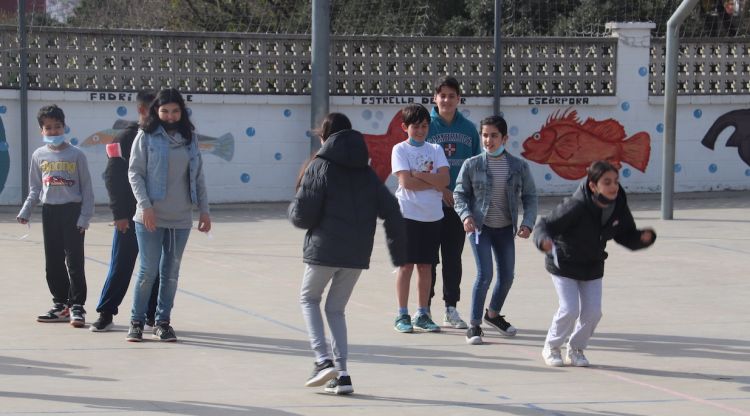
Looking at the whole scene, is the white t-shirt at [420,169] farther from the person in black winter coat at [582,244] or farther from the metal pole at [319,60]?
the metal pole at [319,60]

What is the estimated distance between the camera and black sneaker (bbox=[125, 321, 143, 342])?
8234mm

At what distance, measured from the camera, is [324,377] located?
6.69 meters

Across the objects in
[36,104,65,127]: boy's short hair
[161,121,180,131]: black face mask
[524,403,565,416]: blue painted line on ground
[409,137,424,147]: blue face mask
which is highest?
[36,104,65,127]: boy's short hair

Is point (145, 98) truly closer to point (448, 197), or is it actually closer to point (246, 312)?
point (246, 312)

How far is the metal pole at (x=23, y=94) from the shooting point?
1673cm

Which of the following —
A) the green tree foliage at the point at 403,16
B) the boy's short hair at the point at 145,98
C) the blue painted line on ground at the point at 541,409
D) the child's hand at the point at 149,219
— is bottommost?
the blue painted line on ground at the point at 541,409

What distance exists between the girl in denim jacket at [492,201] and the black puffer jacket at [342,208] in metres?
1.73

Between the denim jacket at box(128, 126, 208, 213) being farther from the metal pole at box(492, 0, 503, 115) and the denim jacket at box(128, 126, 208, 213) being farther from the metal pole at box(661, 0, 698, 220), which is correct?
the metal pole at box(492, 0, 503, 115)

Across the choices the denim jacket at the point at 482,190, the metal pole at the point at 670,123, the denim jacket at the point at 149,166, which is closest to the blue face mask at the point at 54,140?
the denim jacket at the point at 149,166

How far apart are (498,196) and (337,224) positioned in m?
2.08

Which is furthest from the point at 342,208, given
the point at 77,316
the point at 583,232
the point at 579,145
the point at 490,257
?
the point at 579,145

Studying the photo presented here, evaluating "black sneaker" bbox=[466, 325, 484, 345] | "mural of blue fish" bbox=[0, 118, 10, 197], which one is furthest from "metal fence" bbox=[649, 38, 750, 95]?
"black sneaker" bbox=[466, 325, 484, 345]

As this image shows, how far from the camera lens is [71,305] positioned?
888 centimetres

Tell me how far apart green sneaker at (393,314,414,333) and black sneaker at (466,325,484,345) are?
0.51m
